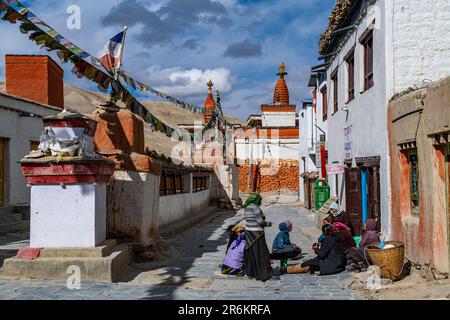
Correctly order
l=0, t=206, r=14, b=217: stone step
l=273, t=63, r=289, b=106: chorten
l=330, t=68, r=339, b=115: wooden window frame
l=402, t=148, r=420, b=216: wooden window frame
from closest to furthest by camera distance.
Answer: l=402, t=148, r=420, b=216: wooden window frame
l=0, t=206, r=14, b=217: stone step
l=330, t=68, r=339, b=115: wooden window frame
l=273, t=63, r=289, b=106: chorten

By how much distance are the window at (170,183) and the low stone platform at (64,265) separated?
21.8 ft

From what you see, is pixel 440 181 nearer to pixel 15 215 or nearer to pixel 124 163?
pixel 124 163

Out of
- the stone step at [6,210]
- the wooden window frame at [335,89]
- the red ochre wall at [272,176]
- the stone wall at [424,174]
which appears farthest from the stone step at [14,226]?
the red ochre wall at [272,176]

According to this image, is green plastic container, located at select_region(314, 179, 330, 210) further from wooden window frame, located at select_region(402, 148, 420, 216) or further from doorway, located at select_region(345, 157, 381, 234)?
wooden window frame, located at select_region(402, 148, 420, 216)

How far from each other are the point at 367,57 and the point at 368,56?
102mm

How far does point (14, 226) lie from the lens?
1519cm

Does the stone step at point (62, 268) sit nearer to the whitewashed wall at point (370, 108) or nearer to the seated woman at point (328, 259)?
the seated woman at point (328, 259)

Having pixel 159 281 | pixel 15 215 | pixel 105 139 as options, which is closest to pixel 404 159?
pixel 159 281

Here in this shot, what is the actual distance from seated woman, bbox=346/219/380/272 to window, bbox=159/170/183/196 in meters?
7.02

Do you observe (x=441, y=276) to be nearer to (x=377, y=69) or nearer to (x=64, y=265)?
(x=377, y=69)

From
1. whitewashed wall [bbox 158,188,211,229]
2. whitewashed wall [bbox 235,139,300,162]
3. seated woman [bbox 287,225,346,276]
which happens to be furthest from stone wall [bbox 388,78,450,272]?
whitewashed wall [bbox 235,139,300,162]

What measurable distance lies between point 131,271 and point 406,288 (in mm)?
4632

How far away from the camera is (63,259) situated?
8047 millimetres

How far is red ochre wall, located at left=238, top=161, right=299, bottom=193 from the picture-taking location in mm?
39469
